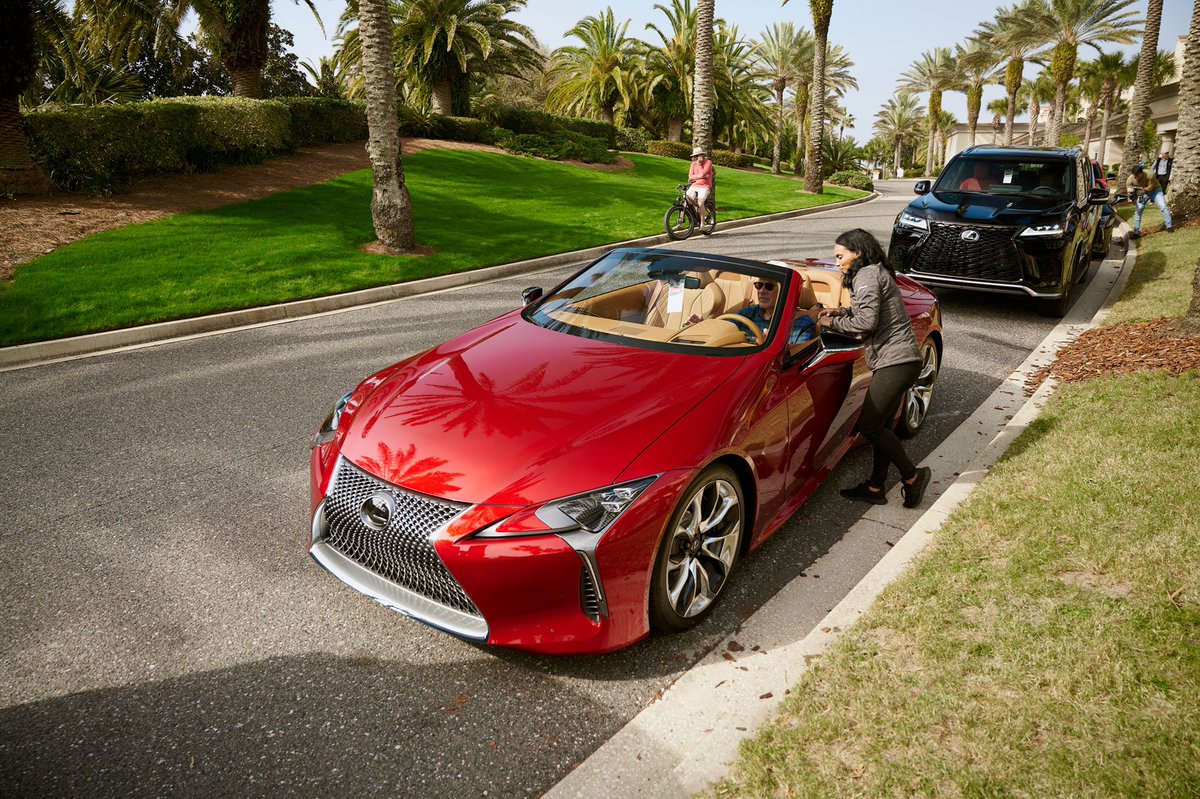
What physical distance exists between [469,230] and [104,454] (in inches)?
407

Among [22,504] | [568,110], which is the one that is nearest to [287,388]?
[22,504]

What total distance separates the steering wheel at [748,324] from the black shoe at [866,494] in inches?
53.7

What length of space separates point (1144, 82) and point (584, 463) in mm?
28508

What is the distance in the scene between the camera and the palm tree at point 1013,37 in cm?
4175

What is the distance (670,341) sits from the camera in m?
4.08

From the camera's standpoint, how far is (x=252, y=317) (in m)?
9.30

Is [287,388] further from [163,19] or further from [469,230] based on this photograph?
[163,19]

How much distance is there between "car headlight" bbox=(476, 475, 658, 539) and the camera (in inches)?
110

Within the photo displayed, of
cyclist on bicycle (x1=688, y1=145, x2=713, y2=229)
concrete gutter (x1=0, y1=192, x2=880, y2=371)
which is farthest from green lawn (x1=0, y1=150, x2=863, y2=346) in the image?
cyclist on bicycle (x1=688, y1=145, x2=713, y2=229)

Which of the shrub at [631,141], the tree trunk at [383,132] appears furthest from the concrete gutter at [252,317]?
the shrub at [631,141]

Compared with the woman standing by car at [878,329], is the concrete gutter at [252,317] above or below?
below

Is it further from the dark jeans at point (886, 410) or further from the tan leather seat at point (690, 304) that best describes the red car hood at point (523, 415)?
the dark jeans at point (886, 410)

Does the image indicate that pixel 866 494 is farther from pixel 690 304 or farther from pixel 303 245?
pixel 303 245

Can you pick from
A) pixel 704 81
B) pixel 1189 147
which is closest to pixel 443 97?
pixel 704 81
